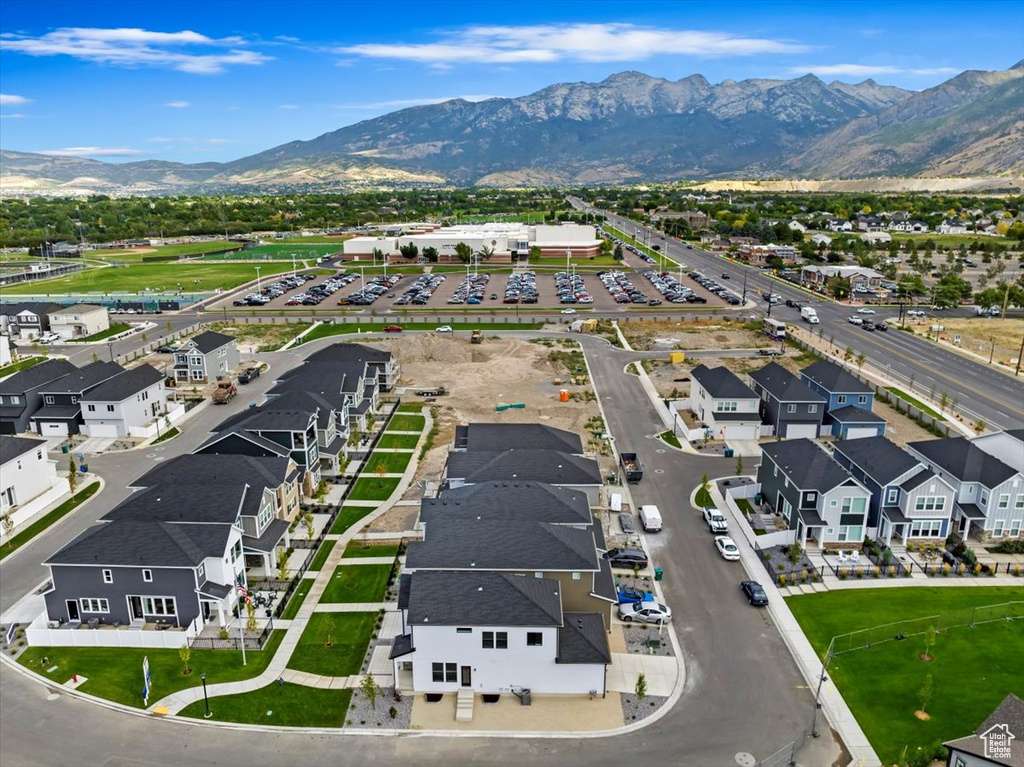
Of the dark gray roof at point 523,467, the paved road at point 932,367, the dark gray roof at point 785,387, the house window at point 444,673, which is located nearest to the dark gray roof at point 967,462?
the dark gray roof at point 785,387

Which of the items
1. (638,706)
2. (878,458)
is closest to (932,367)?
(878,458)

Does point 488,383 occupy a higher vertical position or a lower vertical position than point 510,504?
lower

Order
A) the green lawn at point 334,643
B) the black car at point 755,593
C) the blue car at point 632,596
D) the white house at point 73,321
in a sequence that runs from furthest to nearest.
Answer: the white house at point 73,321, the black car at point 755,593, the blue car at point 632,596, the green lawn at point 334,643

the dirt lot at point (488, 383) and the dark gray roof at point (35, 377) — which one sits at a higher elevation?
the dark gray roof at point (35, 377)

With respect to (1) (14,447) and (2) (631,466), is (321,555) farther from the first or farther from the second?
(1) (14,447)

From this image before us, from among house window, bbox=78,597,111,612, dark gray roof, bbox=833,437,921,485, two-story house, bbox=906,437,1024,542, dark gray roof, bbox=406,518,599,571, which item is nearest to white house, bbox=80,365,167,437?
house window, bbox=78,597,111,612

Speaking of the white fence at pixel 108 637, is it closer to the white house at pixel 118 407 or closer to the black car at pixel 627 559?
the black car at pixel 627 559
